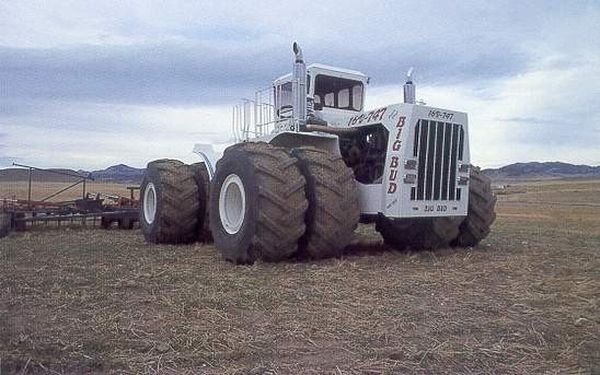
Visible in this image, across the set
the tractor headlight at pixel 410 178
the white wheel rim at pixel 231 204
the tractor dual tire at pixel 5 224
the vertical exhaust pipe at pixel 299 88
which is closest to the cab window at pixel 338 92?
the vertical exhaust pipe at pixel 299 88

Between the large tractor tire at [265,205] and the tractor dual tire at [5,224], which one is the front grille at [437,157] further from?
the tractor dual tire at [5,224]

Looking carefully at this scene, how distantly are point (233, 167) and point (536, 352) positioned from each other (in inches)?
214

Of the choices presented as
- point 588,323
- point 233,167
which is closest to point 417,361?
point 588,323

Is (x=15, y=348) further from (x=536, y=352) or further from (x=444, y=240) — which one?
(x=444, y=240)

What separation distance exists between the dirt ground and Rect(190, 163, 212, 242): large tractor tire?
278 cm

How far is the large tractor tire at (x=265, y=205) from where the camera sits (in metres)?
8.20

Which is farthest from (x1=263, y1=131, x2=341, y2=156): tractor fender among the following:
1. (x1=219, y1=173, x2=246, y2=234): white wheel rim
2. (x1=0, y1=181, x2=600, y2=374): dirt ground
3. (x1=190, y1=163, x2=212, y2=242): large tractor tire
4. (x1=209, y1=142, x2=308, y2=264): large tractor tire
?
(x1=190, y1=163, x2=212, y2=242): large tractor tire

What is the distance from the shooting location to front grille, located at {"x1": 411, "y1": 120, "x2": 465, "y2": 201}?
9133 mm

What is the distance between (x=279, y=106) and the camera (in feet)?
37.6

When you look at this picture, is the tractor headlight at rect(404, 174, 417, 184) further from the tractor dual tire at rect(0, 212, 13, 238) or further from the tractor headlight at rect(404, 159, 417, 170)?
the tractor dual tire at rect(0, 212, 13, 238)

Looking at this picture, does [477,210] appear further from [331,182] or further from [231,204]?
[231,204]

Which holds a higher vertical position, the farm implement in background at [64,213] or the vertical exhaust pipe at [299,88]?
the vertical exhaust pipe at [299,88]

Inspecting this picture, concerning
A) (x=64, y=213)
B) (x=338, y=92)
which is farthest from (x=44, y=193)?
(x=338, y=92)

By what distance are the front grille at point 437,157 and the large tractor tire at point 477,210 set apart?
2.58 feet
